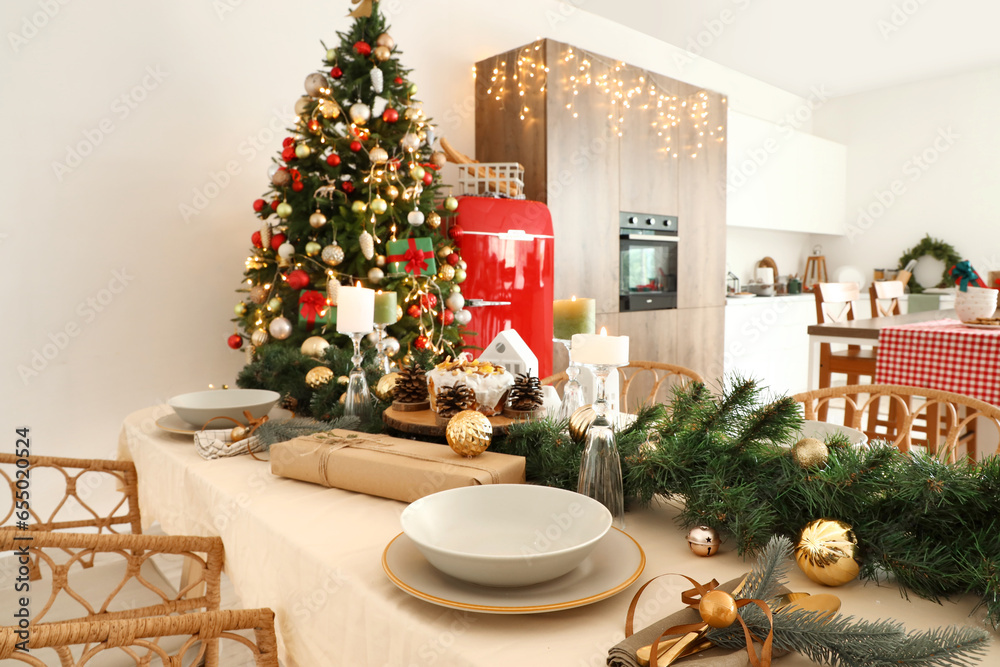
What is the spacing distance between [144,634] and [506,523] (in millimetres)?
397

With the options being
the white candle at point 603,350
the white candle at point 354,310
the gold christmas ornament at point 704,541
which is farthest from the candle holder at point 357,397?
the gold christmas ornament at point 704,541

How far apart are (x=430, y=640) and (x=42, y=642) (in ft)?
1.27

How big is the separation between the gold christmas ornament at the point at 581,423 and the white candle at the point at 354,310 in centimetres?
50

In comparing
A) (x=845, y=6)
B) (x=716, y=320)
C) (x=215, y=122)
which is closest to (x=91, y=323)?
(x=215, y=122)

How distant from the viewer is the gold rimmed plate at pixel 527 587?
562mm

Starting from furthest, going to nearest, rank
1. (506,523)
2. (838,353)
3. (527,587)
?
(838,353)
(506,523)
(527,587)

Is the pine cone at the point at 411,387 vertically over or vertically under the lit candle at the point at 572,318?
under

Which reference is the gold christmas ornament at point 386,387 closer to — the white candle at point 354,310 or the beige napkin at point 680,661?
the white candle at point 354,310

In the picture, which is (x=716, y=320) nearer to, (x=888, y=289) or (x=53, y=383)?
(x=888, y=289)

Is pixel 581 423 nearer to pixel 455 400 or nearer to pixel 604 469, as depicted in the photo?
pixel 604 469

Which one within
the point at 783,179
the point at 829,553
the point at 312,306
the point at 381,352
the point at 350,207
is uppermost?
the point at 783,179

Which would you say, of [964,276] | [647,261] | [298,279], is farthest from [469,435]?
[647,261]

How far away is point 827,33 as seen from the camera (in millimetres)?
4676

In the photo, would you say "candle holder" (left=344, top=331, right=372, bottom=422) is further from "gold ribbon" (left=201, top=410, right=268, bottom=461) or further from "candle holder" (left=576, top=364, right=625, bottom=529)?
"candle holder" (left=576, top=364, right=625, bottom=529)
